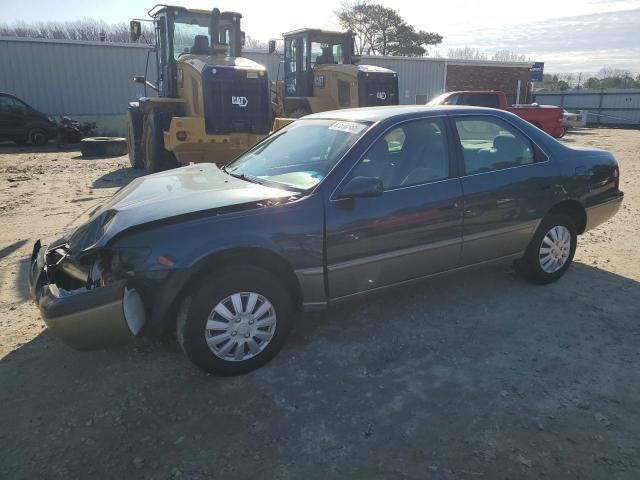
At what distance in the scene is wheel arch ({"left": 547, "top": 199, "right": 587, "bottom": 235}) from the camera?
436 centimetres

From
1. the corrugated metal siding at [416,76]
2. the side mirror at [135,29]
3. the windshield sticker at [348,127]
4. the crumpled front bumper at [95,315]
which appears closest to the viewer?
the crumpled front bumper at [95,315]

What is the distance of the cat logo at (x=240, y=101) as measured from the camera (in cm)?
912

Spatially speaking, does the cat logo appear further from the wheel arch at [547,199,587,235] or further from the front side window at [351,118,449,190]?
the wheel arch at [547,199,587,235]

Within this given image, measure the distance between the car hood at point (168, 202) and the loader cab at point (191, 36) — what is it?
23.4ft

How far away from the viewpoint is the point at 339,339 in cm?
356

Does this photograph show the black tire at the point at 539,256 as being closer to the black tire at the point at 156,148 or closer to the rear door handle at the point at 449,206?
the rear door handle at the point at 449,206

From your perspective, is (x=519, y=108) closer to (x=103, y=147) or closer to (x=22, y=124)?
(x=103, y=147)

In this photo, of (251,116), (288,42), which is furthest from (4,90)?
(251,116)

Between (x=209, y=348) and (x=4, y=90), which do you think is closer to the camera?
(x=209, y=348)

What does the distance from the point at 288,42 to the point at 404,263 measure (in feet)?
35.2

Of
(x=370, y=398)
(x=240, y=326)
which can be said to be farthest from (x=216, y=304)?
(x=370, y=398)

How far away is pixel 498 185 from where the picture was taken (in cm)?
393

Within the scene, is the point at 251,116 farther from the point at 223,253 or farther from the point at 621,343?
the point at 621,343

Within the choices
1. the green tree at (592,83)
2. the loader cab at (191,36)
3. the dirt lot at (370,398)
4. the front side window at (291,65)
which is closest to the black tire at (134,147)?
the loader cab at (191,36)
